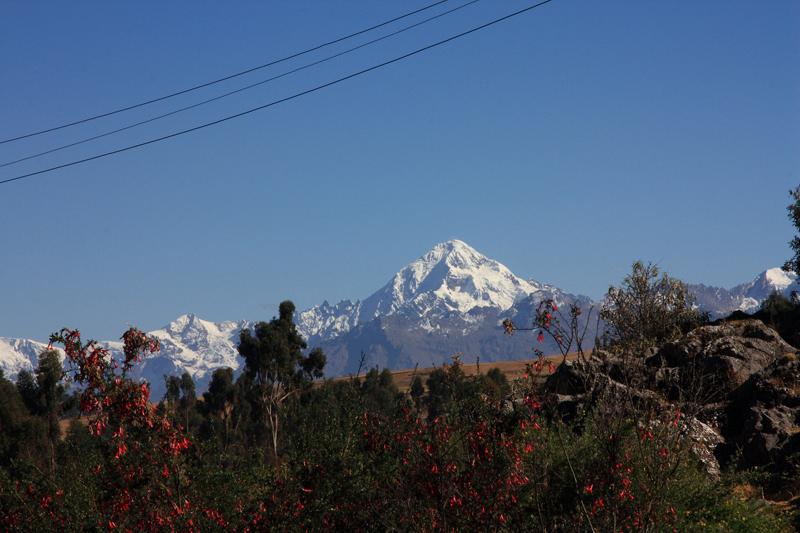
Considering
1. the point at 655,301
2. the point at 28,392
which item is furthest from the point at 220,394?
the point at 655,301

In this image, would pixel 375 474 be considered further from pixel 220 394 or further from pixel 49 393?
pixel 220 394

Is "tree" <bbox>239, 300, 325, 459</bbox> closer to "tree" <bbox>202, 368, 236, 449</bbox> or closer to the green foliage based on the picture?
"tree" <bbox>202, 368, 236, 449</bbox>

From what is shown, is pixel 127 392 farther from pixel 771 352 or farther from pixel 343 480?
pixel 771 352

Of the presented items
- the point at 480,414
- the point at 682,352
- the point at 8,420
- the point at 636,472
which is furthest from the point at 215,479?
the point at 8,420

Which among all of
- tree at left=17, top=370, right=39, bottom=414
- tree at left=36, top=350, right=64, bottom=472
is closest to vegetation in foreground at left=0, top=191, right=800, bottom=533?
tree at left=36, top=350, right=64, bottom=472

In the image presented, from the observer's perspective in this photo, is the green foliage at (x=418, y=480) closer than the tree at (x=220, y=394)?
Yes

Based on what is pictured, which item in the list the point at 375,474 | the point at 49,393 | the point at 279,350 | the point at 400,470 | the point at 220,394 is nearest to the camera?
the point at 400,470

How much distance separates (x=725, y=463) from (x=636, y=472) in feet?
37.4

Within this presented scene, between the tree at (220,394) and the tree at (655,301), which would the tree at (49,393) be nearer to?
the tree at (220,394)

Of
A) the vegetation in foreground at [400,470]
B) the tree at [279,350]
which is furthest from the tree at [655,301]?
the tree at [279,350]

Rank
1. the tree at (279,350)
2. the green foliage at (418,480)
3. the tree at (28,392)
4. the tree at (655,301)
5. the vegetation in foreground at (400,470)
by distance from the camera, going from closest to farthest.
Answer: the vegetation in foreground at (400,470), the green foliage at (418,480), the tree at (655,301), the tree at (28,392), the tree at (279,350)

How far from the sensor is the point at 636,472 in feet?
61.0

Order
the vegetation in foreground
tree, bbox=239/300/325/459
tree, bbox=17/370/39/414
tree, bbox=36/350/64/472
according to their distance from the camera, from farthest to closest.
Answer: tree, bbox=239/300/325/459 < tree, bbox=17/370/39/414 < tree, bbox=36/350/64/472 < the vegetation in foreground

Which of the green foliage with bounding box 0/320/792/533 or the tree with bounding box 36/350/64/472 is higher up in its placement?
the tree with bounding box 36/350/64/472
